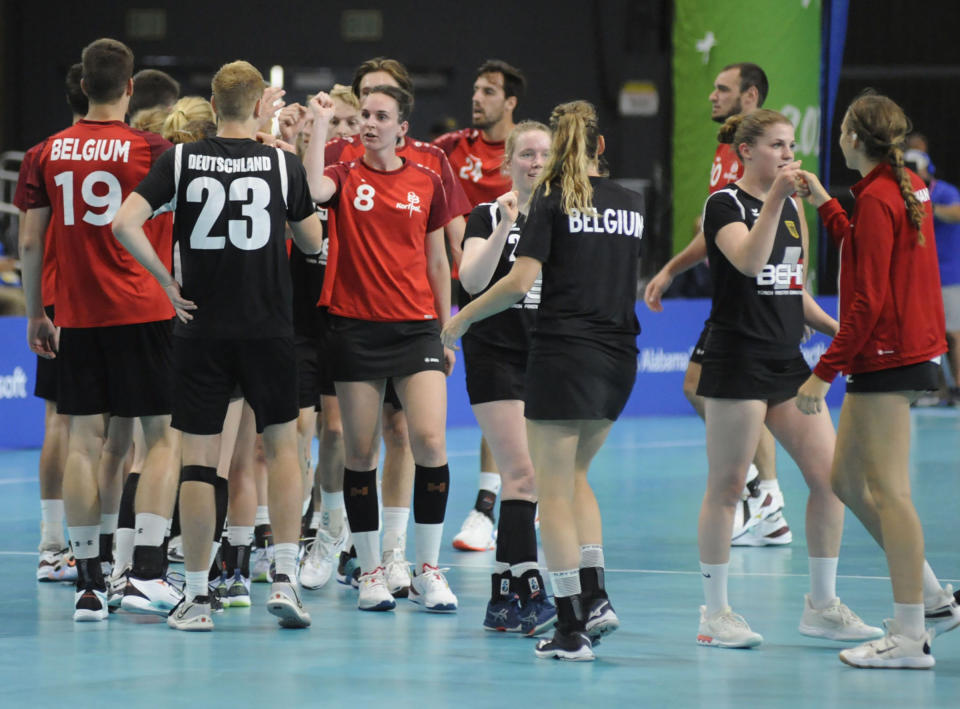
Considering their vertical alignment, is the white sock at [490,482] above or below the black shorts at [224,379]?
below

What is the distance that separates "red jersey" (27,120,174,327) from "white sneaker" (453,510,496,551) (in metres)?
2.24

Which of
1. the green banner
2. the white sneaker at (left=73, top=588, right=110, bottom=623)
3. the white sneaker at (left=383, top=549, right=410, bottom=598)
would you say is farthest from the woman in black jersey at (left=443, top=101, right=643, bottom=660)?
the green banner

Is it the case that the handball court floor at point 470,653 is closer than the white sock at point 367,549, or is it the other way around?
the handball court floor at point 470,653

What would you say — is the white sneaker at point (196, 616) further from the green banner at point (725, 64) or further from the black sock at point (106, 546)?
the green banner at point (725, 64)

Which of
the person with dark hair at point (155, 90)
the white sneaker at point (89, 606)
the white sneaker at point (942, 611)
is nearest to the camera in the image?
the white sneaker at point (942, 611)

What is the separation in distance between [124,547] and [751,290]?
2782 mm

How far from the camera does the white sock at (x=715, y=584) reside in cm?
515

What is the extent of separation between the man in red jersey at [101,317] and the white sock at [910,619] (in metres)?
2.69

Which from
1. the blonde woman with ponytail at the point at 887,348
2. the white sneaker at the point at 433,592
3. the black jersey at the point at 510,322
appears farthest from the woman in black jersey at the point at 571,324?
the black jersey at the point at 510,322

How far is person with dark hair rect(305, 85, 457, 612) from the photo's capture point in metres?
5.83

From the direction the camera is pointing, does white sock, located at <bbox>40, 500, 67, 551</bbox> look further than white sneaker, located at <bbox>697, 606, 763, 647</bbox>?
Yes

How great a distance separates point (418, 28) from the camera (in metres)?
21.6

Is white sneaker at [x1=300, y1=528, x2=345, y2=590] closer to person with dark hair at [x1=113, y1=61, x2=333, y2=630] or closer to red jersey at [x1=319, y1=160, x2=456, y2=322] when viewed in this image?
person with dark hair at [x1=113, y1=61, x2=333, y2=630]

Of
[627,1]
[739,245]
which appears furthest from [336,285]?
[627,1]
